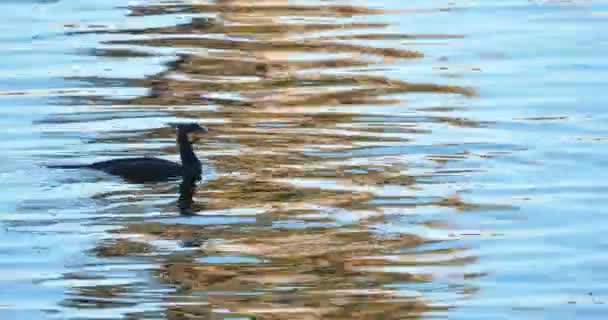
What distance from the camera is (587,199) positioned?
Result: 15672 millimetres

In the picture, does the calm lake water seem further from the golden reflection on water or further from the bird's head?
the bird's head

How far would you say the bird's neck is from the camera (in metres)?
17.1

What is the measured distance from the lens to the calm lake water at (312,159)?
1302cm

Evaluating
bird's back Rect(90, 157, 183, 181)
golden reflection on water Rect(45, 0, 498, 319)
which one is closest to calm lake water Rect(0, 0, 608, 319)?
golden reflection on water Rect(45, 0, 498, 319)

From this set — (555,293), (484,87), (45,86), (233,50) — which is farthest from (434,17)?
(555,293)

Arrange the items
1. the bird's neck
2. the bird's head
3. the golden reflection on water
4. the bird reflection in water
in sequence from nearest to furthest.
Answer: the golden reflection on water, the bird reflection in water, the bird's neck, the bird's head

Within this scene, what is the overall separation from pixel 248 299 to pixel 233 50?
11.7 m

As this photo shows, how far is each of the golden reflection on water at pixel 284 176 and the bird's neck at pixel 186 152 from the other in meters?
0.33

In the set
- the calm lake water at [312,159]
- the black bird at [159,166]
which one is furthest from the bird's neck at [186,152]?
the calm lake water at [312,159]

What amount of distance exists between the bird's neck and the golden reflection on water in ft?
1.09

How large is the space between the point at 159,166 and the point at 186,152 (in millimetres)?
302

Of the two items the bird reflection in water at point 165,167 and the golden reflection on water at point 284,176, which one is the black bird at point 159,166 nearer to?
the bird reflection in water at point 165,167

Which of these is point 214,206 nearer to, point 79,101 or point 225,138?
point 225,138

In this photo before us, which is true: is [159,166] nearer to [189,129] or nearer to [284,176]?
[189,129]
